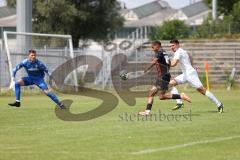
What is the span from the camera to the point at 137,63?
41.7 meters

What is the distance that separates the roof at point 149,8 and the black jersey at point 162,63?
94.5 m

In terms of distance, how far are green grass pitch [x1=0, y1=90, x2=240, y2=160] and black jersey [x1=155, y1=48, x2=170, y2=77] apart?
3.77 feet

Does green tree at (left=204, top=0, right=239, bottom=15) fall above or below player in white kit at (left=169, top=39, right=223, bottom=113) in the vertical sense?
above

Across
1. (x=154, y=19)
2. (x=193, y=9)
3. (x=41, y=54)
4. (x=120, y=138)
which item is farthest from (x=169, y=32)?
(x=193, y=9)

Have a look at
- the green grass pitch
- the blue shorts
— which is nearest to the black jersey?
the green grass pitch

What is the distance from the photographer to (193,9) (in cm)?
11288

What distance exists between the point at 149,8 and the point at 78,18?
65.6 m

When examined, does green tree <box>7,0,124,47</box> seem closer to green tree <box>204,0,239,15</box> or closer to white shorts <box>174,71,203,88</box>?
green tree <box>204,0,239,15</box>

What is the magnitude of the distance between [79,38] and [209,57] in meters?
16.6

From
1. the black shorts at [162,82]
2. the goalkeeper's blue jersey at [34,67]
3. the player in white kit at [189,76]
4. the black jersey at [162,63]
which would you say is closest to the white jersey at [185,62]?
the player in white kit at [189,76]

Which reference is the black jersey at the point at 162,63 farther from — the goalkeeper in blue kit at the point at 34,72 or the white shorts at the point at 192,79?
the goalkeeper in blue kit at the point at 34,72

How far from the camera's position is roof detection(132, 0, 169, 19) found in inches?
4536

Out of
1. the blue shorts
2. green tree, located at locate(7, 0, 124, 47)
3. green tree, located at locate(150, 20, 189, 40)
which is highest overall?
green tree, located at locate(7, 0, 124, 47)

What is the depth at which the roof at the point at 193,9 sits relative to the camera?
109m
